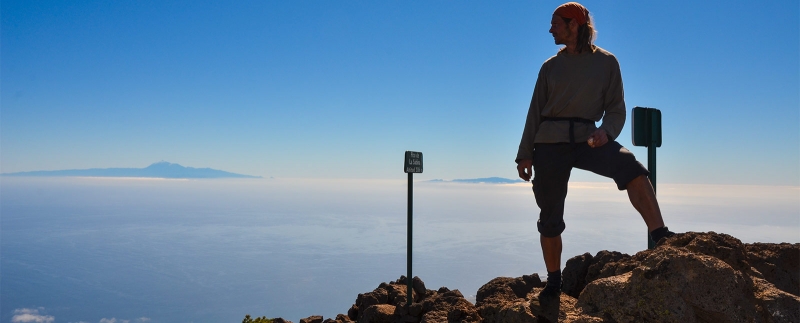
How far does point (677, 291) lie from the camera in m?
2.57

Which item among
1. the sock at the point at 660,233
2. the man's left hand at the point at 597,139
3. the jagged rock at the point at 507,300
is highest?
the man's left hand at the point at 597,139

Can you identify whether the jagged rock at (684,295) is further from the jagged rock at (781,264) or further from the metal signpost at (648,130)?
the metal signpost at (648,130)

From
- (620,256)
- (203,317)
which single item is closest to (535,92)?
(620,256)

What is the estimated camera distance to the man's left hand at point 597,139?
3.41 m

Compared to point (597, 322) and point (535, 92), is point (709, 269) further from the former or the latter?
point (535, 92)

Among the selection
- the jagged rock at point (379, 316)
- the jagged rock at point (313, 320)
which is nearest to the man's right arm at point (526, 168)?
the jagged rock at point (379, 316)

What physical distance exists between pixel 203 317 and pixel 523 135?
629 feet

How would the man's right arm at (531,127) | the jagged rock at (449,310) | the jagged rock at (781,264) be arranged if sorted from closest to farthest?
1. the jagged rock at (781,264)
2. the man's right arm at (531,127)
3. the jagged rock at (449,310)

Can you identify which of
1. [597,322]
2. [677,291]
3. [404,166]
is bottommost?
[597,322]

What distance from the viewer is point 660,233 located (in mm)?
3336

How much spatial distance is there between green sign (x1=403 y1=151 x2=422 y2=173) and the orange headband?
3426 mm

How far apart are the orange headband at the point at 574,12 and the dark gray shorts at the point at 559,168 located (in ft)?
2.79

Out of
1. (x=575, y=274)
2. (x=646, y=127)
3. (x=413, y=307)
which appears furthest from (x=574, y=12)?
(x=413, y=307)

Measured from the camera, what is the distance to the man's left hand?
11.2 ft
